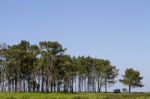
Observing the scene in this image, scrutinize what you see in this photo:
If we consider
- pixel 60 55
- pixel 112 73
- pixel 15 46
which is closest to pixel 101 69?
pixel 112 73

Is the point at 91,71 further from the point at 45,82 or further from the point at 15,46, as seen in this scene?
the point at 15,46

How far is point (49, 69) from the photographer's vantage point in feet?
423

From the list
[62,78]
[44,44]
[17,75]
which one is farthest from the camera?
[62,78]

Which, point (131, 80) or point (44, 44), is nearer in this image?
point (44, 44)

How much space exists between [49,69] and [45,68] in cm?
311

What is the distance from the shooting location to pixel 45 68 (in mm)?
131625

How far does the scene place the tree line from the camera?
5069 inches

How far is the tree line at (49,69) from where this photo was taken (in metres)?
129

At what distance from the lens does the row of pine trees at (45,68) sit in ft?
422

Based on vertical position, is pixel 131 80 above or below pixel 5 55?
below

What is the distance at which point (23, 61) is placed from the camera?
135 meters

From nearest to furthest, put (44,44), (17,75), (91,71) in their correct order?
(44,44)
(17,75)
(91,71)

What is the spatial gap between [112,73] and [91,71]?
1179 centimetres

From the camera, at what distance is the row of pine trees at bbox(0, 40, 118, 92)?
12850 cm
